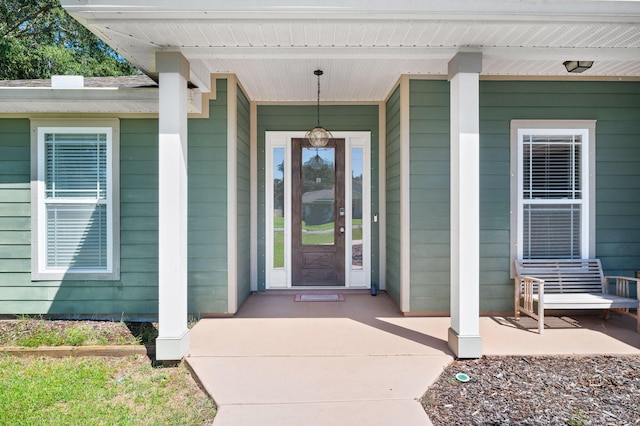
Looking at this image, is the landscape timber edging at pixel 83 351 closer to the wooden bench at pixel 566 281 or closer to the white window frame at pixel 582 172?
the wooden bench at pixel 566 281

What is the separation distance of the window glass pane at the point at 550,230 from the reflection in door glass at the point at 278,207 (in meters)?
3.15

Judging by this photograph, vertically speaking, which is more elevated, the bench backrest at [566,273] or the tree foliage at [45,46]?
the tree foliage at [45,46]

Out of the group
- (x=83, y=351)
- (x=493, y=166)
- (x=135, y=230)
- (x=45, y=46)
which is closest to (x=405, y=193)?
(x=493, y=166)

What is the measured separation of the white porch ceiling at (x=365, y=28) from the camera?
2.61m

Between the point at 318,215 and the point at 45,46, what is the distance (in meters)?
10.6

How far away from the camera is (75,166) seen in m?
4.36

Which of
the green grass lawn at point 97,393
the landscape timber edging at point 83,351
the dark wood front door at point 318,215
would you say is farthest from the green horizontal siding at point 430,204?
the landscape timber edging at point 83,351

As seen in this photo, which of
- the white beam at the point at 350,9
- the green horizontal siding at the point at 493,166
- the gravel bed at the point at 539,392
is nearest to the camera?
the gravel bed at the point at 539,392

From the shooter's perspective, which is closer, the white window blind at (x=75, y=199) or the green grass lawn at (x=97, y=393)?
the green grass lawn at (x=97, y=393)

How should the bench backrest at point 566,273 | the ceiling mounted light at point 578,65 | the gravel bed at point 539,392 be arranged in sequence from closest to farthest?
the gravel bed at point 539,392 < the ceiling mounted light at point 578,65 < the bench backrest at point 566,273

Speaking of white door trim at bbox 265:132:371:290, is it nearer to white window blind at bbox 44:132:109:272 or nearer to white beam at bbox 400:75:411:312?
white beam at bbox 400:75:411:312

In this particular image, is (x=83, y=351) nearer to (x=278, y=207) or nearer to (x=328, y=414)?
(x=328, y=414)

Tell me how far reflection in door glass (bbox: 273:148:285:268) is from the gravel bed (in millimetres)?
2997

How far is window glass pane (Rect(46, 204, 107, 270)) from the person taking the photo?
14.3ft
